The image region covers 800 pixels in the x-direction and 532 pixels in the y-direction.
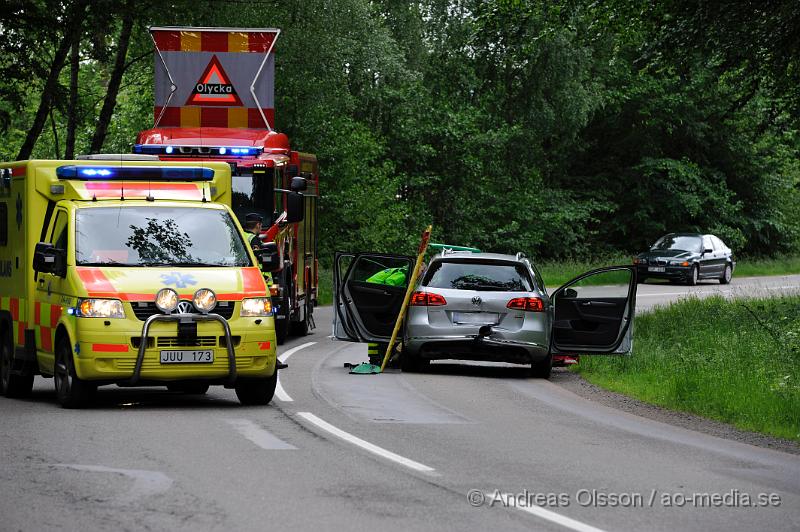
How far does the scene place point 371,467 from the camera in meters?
10.1

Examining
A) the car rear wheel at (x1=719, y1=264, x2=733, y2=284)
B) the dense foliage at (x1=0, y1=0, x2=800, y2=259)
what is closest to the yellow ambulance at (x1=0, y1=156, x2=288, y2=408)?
the dense foliage at (x1=0, y1=0, x2=800, y2=259)

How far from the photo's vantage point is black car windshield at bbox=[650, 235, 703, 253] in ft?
151

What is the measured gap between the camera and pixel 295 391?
51.6ft

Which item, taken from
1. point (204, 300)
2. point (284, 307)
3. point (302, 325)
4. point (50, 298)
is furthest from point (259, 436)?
point (302, 325)

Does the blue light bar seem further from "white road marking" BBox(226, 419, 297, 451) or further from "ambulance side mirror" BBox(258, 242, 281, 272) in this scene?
"white road marking" BBox(226, 419, 297, 451)

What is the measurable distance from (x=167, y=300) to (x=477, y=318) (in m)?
5.48

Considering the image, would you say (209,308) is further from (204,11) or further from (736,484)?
(204,11)

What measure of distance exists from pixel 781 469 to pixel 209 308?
17.9 ft

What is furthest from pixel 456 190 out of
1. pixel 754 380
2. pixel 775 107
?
pixel 754 380

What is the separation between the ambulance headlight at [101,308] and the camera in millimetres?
13180

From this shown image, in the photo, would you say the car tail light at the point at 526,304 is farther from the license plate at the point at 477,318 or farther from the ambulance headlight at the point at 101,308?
the ambulance headlight at the point at 101,308

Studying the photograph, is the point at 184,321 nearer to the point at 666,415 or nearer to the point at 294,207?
the point at 666,415

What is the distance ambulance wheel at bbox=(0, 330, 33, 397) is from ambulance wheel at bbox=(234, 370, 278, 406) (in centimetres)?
238

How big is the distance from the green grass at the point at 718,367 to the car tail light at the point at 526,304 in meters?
1.26
